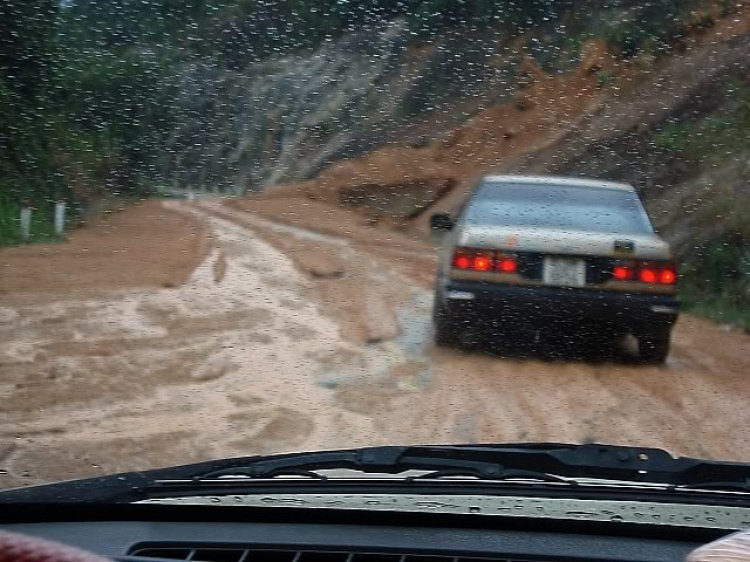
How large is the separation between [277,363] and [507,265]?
1360 millimetres

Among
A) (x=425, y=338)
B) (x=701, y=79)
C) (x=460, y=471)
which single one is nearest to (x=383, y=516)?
(x=460, y=471)

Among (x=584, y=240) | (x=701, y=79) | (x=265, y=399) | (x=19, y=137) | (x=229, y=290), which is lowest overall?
(x=265, y=399)

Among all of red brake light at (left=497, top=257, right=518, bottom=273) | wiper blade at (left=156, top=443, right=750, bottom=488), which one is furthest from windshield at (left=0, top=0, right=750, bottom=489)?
wiper blade at (left=156, top=443, right=750, bottom=488)

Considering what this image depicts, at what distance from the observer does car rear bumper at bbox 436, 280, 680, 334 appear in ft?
19.3

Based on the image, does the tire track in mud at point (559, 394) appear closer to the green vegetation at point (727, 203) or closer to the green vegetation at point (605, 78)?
the green vegetation at point (727, 203)

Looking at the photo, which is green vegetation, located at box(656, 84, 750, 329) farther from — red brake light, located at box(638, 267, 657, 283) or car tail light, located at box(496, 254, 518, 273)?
car tail light, located at box(496, 254, 518, 273)

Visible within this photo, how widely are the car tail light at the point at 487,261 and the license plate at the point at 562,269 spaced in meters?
0.17

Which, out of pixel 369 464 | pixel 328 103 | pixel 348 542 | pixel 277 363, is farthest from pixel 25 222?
pixel 348 542

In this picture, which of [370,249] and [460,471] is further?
[370,249]

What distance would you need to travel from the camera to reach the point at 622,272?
5945 mm

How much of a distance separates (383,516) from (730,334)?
3.56 m

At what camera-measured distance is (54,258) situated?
248 inches

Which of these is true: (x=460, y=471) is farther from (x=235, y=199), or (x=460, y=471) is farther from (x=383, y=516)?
(x=235, y=199)

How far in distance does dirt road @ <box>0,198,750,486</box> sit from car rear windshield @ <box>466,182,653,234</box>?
53cm
